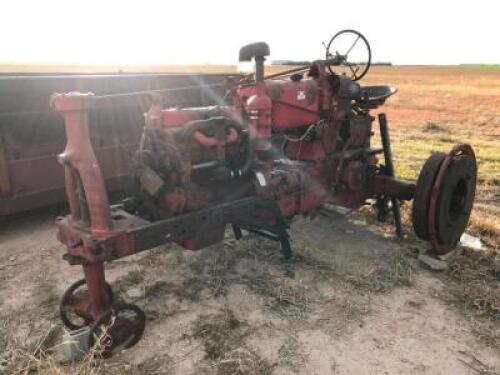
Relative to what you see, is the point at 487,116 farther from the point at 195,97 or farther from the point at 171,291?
the point at 171,291

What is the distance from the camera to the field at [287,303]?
3199 millimetres

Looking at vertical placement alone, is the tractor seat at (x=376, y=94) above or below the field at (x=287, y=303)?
above

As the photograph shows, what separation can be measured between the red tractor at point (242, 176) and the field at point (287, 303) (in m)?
0.28

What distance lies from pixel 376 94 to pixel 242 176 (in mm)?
2362

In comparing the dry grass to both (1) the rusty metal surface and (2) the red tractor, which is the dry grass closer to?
(2) the red tractor

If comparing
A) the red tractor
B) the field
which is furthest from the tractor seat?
the field

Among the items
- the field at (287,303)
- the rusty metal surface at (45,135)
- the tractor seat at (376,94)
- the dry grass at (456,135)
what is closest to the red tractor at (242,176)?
the tractor seat at (376,94)

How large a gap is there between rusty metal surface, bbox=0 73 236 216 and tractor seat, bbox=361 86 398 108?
7.70 ft

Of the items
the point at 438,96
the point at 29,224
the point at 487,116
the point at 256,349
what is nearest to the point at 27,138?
the point at 29,224

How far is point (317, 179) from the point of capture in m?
5.04

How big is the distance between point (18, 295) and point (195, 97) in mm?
4156

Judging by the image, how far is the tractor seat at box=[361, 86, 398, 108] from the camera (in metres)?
5.34

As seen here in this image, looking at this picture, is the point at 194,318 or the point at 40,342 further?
the point at 194,318

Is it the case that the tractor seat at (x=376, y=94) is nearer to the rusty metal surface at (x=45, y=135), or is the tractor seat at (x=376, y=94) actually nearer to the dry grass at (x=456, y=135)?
the dry grass at (x=456, y=135)
